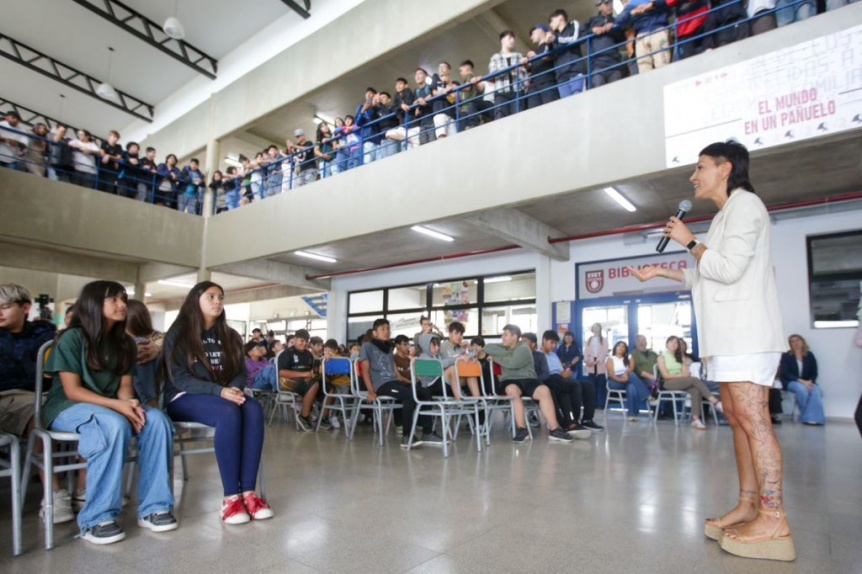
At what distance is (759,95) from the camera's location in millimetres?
4469

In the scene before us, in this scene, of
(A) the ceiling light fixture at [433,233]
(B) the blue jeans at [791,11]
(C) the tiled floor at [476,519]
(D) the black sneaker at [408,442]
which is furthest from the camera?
(A) the ceiling light fixture at [433,233]

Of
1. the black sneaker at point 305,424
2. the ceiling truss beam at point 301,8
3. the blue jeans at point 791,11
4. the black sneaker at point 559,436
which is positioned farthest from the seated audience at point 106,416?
the ceiling truss beam at point 301,8

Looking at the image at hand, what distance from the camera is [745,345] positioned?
198cm

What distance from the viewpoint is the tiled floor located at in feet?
6.29

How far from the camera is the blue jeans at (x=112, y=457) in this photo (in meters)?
2.15

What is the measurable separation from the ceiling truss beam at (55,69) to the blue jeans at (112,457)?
38.6ft

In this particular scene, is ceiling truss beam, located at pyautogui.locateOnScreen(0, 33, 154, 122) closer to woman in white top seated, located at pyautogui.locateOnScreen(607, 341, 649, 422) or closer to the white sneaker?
the white sneaker

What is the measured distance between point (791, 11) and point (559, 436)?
4307 millimetres

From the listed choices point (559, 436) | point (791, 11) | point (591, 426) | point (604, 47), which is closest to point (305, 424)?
point (559, 436)

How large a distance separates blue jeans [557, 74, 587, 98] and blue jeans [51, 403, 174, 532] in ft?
16.9

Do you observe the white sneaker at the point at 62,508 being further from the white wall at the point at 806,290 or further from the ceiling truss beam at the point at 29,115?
the ceiling truss beam at the point at 29,115

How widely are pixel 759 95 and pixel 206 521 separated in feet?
16.9

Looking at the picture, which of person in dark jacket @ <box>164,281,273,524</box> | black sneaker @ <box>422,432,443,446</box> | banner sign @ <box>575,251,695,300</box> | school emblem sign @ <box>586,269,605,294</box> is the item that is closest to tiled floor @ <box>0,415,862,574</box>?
person in dark jacket @ <box>164,281,273,524</box>

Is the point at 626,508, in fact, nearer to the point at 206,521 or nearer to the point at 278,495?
the point at 278,495
